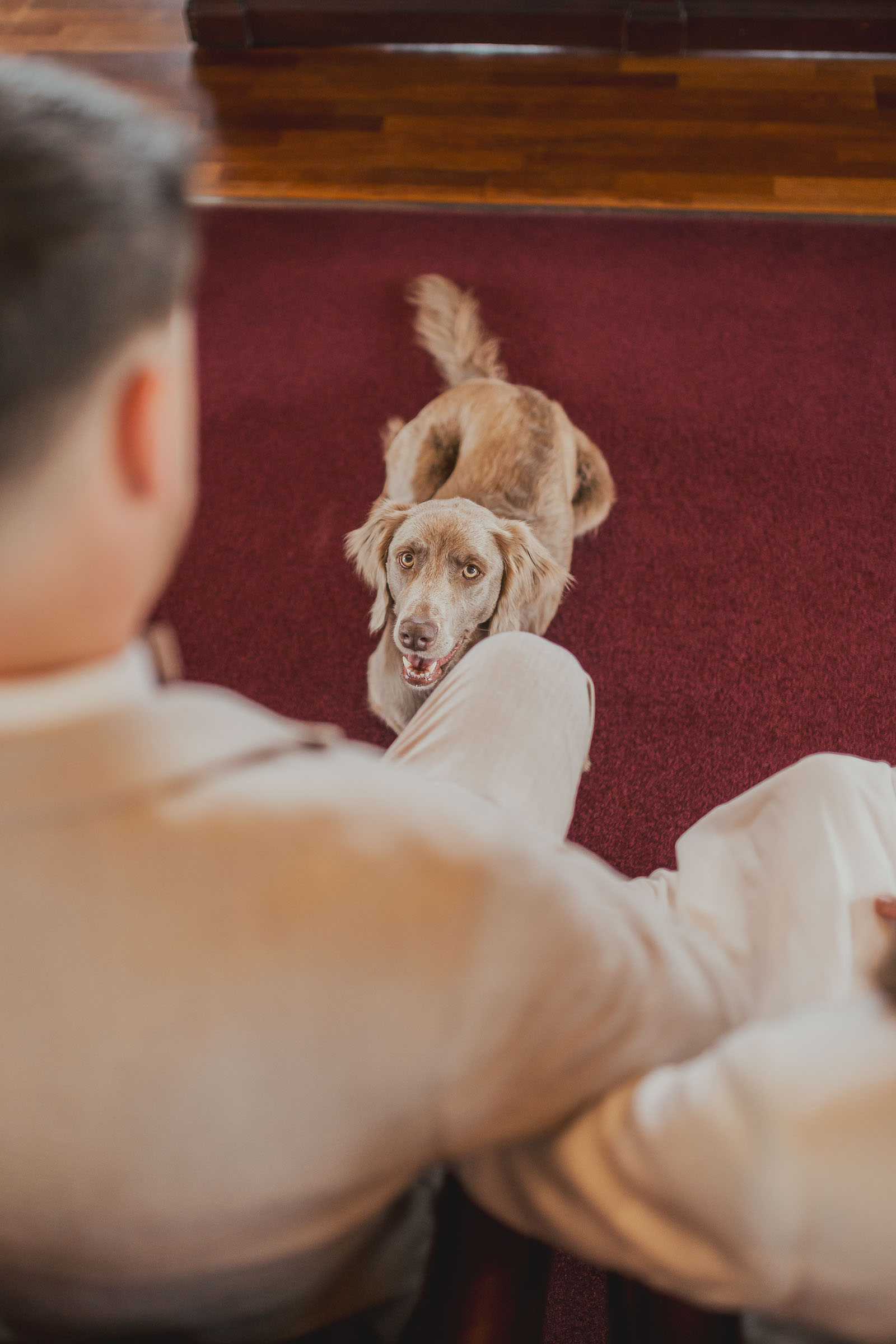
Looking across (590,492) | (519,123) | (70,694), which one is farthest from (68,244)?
(519,123)

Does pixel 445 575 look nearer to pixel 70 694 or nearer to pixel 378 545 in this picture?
pixel 378 545

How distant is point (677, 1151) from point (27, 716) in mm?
398

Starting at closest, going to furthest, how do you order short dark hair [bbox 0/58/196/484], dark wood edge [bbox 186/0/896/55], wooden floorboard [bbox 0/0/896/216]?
short dark hair [bbox 0/58/196/484] < wooden floorboard [bbox 0/0/896/216] < dark wood edge [bbox 186/0/896/55]

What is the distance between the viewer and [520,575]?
1.83 meters

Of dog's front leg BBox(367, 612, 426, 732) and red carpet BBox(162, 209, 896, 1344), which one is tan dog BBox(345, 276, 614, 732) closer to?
dog's front leg BBox(367, 612, 426, 732)

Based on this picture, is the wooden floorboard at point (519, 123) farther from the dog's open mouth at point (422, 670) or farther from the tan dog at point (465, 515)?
the dog's open mouth at point (422, 670)

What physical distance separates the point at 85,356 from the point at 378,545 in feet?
4.83

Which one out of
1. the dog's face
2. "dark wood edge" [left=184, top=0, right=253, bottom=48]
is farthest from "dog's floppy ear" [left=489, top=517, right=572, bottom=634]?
"dark wood edge" [left=184, top=0, right=253, bottom=48]

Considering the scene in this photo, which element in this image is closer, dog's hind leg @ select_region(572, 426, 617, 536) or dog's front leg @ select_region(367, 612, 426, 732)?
dog's front leg @ select_region(367, 612, 426, 732)

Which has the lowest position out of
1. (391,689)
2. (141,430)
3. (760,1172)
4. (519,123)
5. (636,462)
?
(391,689)

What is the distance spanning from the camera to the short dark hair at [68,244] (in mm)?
370

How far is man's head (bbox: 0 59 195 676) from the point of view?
37cm

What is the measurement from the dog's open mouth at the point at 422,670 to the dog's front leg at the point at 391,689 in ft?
0.17

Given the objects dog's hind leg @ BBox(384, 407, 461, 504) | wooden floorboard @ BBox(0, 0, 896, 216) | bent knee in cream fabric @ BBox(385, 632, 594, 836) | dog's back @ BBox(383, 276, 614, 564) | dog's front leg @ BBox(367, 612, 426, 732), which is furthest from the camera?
wooden floorboard @ BBox(0, 0, 896, 216)
